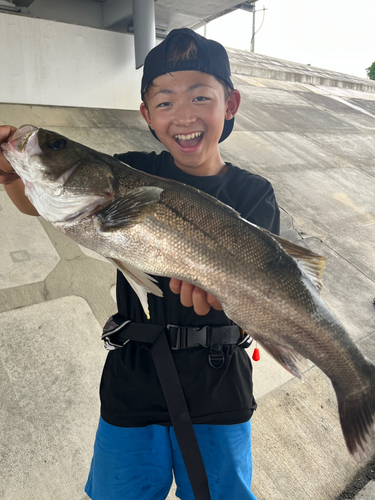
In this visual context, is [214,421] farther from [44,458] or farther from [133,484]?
[44,458]

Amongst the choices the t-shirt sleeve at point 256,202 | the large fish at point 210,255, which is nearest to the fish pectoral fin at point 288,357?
the large fish at point 210,255

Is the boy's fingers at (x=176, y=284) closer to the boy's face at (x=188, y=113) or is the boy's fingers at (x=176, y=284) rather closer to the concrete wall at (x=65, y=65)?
the boy's face at (x=188, y=113)

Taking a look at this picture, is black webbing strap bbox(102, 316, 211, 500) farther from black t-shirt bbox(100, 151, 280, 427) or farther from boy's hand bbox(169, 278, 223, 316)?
boy's hand bbox(169, 278, 223, 316)

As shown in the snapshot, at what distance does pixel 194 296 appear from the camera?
57.3 inches

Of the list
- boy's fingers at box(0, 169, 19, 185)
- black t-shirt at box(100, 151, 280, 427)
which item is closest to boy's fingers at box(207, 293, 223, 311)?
black t-shirt at box(100, 151, 280, 427)

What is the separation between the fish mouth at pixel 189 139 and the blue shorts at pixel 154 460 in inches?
51.7

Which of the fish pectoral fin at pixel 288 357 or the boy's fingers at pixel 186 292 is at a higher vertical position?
the boy's fingers at pixel 186 292

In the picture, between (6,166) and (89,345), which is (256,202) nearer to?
(6,166)

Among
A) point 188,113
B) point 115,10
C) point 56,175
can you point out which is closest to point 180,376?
point 56,175

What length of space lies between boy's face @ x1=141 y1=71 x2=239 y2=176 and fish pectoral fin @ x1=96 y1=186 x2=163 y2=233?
0.48 meters

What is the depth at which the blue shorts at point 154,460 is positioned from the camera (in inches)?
60.9

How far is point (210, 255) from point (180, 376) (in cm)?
61

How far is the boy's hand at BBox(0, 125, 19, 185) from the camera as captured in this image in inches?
56.4

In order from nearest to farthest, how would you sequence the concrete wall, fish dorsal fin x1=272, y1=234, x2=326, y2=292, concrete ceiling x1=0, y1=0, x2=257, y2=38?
1. fish dorsal fin x1=272, y1=234, x2=326, y2=292
2. the concrete wall
3. concrete ceiling x1=0, y1=0, x2=257, y2=38
